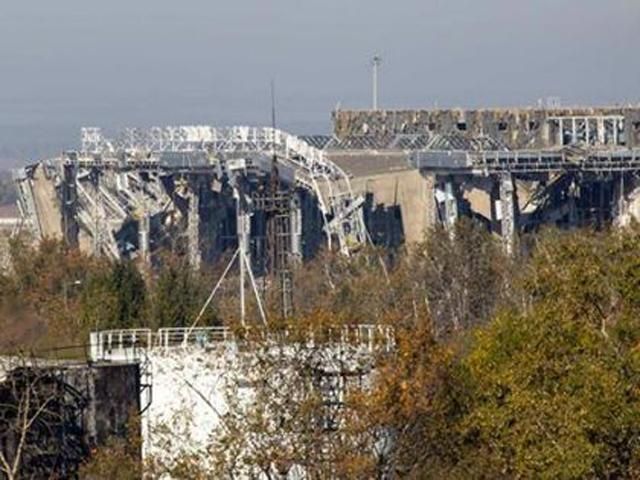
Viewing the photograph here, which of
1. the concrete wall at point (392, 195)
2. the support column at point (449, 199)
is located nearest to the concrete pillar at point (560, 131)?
the concrete wall at point (392, 195)

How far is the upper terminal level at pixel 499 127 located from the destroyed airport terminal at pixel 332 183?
0.11 m

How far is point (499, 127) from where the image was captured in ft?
388

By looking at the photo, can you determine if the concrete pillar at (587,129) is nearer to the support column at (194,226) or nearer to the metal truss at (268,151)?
the metal truss at (268,151)

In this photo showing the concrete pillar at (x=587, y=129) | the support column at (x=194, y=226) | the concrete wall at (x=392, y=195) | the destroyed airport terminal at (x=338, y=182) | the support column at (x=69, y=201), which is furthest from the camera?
the concrete pillar at (x=587, y=129)

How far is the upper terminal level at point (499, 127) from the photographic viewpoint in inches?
4444

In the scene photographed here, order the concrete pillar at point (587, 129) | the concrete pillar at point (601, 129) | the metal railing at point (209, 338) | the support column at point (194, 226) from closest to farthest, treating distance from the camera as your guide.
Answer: the metal railing at point (209, 338) → the support column at point (194, 226) → the concrete pillar at point (601, 129) → the concrete pillar at point (587, 129)

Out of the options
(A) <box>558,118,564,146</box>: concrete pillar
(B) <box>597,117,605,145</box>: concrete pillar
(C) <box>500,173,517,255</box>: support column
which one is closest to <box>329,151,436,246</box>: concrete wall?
(C) <box>500,173,517,255</box>: support column

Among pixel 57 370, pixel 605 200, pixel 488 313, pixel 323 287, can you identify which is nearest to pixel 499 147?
pixel 605 200

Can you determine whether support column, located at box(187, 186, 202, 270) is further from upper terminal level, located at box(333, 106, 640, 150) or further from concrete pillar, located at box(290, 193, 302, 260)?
upper terminal level, located at box(333, 106, 640, 150)

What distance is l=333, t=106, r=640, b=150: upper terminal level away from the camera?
11288 cm

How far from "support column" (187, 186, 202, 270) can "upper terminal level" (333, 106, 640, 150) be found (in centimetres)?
767

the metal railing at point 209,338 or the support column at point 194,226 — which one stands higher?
the support column at point 194,226

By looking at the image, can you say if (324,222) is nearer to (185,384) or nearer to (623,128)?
(623,128)

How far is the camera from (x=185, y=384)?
4338 cm
